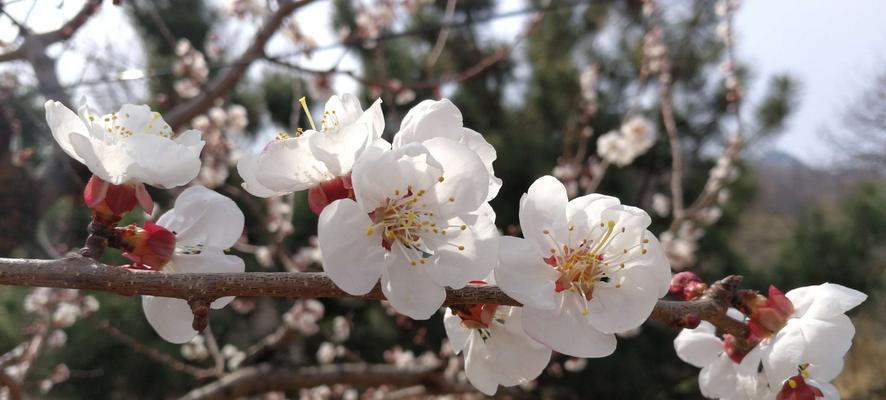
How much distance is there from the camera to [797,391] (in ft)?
2.04

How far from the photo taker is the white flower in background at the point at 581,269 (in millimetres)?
535

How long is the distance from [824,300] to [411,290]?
0.43m

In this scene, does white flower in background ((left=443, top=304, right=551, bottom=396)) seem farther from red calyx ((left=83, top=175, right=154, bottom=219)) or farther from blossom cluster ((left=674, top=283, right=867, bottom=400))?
red calyx ((left=83, top=175, right=154, bottom=219))

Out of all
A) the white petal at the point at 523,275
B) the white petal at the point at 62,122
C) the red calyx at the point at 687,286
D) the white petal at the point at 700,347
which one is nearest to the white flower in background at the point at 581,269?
the white petal at the point at 523,275

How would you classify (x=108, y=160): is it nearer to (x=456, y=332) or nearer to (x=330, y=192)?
(x=330, y=192)

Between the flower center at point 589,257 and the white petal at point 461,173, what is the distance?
0.09m

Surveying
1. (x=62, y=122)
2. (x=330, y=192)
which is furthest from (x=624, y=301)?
(x=62, y=122)

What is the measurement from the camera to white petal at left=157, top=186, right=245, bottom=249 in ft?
2.12

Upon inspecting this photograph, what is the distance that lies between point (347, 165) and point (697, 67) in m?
6.07

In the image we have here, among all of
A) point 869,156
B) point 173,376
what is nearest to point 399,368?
point 173,376

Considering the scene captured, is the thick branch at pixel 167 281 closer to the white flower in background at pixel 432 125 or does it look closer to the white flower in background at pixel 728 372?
the white flower in background at pixel 432 125

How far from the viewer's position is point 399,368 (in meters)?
2.40

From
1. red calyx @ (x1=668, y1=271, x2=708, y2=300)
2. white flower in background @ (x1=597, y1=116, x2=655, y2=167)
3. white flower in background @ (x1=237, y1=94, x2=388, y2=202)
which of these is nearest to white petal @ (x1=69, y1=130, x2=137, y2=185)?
white flower in background @ (x1=237, y1=94, x2=388, y2=202)

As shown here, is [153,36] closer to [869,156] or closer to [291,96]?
[291,96]
